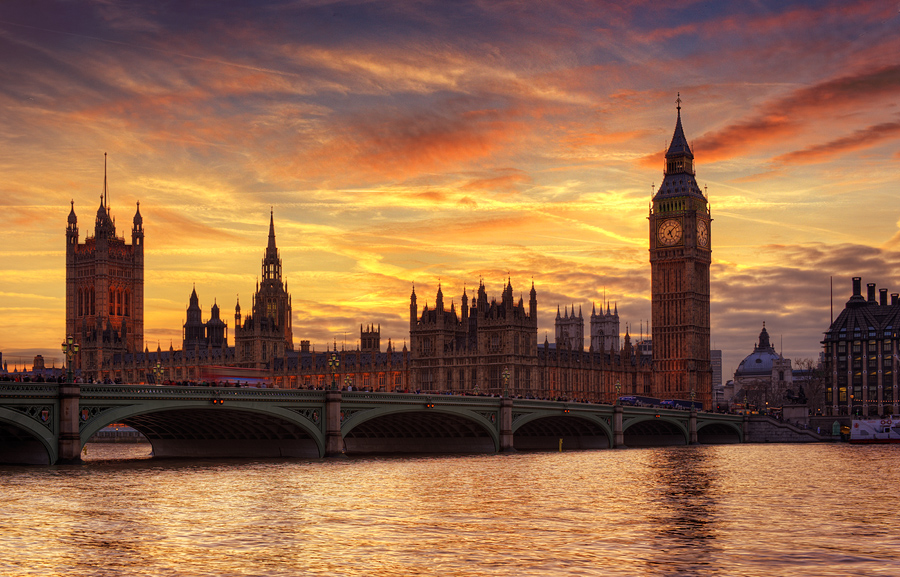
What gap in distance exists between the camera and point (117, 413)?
6962 cm

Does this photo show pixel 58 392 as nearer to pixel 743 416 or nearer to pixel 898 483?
pixel 898 483

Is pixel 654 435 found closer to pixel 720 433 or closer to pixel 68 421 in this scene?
pixel 720 433

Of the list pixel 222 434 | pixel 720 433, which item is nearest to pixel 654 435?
pixel 720 433

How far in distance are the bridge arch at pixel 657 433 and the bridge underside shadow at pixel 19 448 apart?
7812 centimetres

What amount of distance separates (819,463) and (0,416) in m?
60.6

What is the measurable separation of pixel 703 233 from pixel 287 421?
12904cm

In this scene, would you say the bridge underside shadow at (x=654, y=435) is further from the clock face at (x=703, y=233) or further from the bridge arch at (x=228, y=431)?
the bridge arch at (x=228, y=431)

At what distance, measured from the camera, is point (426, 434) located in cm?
10562

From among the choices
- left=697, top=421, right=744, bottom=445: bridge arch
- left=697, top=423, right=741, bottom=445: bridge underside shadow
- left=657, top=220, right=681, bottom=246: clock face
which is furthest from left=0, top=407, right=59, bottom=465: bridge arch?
left=657, top=220, right=681, bottom=246: clock face

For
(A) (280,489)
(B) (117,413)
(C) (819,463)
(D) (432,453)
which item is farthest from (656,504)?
(D) (432,453)

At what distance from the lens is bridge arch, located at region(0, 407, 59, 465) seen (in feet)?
211

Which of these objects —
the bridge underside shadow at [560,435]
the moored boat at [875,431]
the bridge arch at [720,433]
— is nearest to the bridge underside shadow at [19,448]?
the bridge underside shadow at [560,435]

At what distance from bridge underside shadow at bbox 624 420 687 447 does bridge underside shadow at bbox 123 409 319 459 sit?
5883 centimetres

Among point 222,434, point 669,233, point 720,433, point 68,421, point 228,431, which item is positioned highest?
point 669,233
